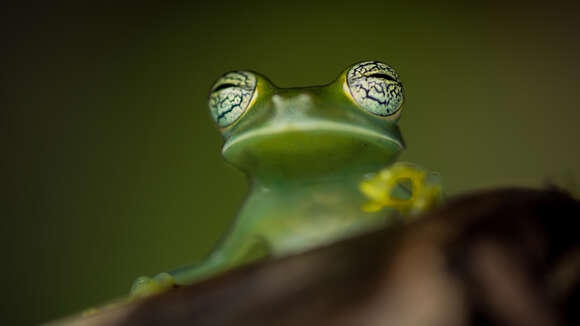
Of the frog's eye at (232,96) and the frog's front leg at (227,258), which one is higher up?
the frog's eye at (232,96)

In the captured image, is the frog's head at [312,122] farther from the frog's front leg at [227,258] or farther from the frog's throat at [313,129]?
the frog's front leg at [227,258]

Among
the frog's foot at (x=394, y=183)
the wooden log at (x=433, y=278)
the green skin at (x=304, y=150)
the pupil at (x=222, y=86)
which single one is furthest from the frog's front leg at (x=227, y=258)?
the wooden log at (x=433, y=278)

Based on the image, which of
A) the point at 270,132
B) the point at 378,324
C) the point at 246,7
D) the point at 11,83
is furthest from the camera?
the point at 246,7

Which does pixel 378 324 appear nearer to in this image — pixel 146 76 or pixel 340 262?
pixel 340 262

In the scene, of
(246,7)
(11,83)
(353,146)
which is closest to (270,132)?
(353,146)

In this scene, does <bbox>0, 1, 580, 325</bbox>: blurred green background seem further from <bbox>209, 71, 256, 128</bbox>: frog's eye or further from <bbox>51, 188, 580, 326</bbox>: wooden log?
<bbox>51, 188, 580, 326</bbox>: wooden log

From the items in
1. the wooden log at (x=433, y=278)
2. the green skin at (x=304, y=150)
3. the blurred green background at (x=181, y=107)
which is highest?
the wooden log at (x=433, y=278)

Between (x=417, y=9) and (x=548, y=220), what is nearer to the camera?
(x=548, y=220)
